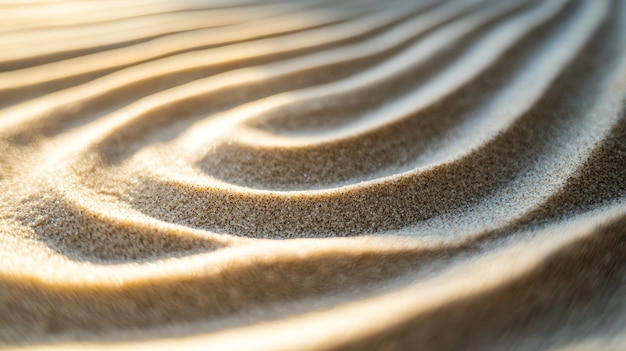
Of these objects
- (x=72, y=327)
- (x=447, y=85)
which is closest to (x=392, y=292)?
(x=72, y=327)

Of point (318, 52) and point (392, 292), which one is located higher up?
point (318, 52)

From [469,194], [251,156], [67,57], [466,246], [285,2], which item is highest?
[285,2]

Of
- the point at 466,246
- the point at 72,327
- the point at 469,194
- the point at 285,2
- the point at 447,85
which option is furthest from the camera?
the point at 285,2

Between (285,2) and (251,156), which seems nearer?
(251,156)

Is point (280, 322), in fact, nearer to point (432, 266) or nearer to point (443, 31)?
point (432, 266)

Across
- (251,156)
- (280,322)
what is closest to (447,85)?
(251,156)

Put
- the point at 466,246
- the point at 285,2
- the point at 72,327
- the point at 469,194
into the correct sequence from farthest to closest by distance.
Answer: the point at 285,2
the point at 469,194
the point at 466,246
the point at 72,327
